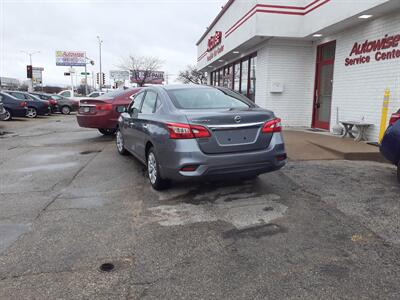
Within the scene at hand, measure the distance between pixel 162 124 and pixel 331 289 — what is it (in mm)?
2973

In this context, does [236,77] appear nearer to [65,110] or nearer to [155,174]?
[155,174]

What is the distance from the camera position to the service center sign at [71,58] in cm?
5884

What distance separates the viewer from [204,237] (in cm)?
363

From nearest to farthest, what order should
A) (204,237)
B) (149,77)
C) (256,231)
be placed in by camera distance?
(204,237)
(256,231)
(149,77)

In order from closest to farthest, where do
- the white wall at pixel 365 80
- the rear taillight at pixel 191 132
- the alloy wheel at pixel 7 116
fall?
1. the rear taillight at pixel 191 132
2. the white wall at pixel 365 80
3. the alloy wheel at pixel 7 116

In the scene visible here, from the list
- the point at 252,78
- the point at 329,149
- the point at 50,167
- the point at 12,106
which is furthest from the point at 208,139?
the point at 12,106

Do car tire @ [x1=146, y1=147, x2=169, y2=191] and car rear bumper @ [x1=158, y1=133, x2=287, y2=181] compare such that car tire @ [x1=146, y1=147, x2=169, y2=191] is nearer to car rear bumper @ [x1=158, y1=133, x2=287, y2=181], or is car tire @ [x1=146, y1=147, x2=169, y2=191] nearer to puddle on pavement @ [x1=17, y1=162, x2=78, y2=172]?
car rear bumper @ [x1=158, y1=133, x2=287, y2=181]

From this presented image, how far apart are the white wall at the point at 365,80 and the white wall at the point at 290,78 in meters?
1.58

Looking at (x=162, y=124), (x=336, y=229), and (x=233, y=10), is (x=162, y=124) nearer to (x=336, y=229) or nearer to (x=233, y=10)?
(x=336, y=229)

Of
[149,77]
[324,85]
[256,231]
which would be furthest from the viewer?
[149,77]

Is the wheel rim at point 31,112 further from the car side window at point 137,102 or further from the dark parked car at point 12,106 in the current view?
the car side window at point 137,102

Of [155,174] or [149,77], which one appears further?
[149,77]

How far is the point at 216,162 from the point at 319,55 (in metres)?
9.31

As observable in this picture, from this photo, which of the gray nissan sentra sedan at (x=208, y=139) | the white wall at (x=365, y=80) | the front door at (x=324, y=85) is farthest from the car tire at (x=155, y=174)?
the front door at (x=324, y=85)
